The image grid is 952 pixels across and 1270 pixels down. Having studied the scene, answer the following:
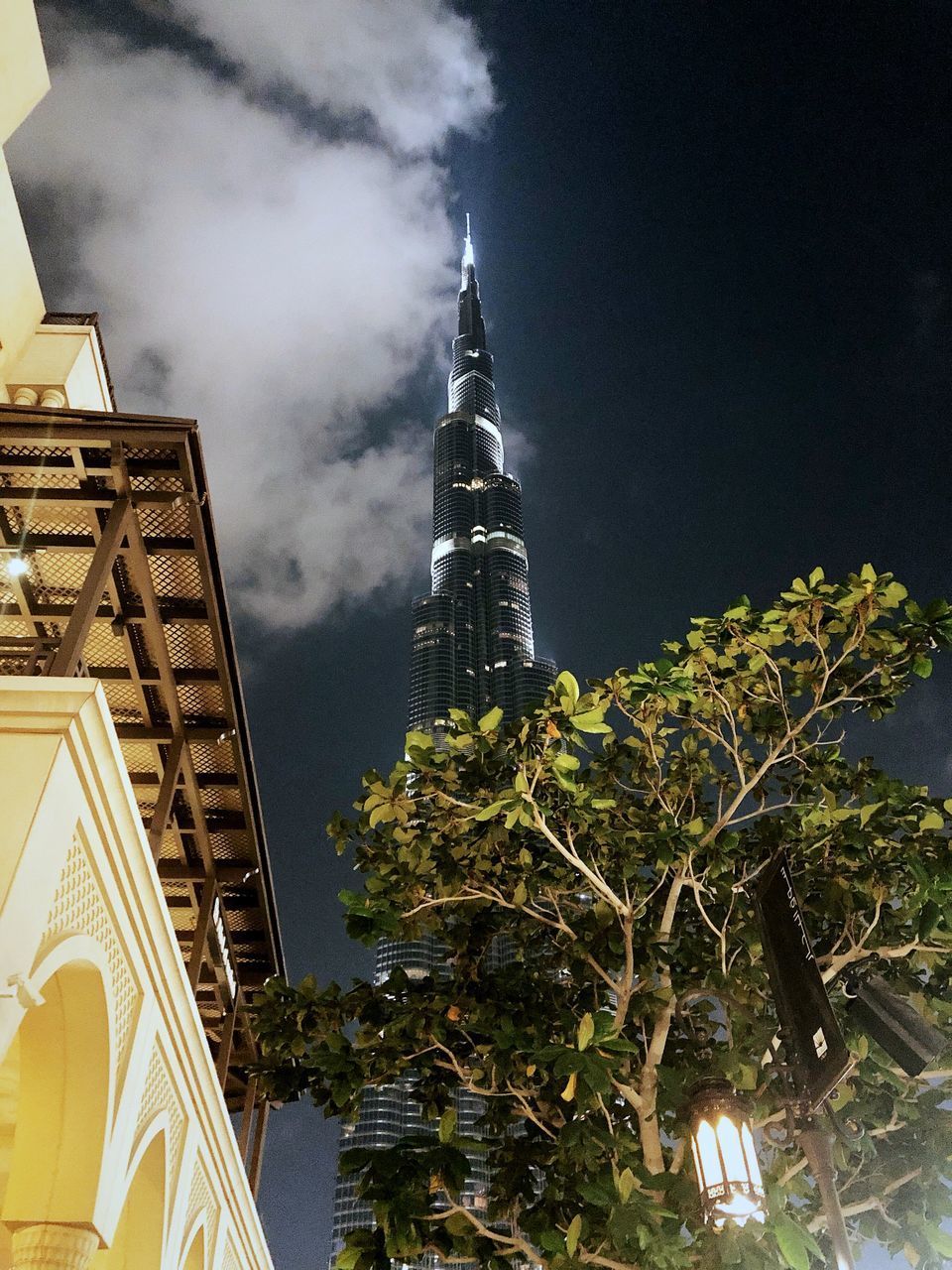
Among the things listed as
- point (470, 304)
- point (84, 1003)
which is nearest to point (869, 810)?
point (84, 1003)

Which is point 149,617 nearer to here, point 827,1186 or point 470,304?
point 827,1186

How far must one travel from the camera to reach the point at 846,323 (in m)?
36.6

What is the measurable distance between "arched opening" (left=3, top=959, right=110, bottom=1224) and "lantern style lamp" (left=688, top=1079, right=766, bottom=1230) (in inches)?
117

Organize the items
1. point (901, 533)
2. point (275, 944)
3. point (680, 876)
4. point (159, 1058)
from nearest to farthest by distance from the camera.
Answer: point (680, 876), point (159, 1058), point (275, 944), point (901, 533)

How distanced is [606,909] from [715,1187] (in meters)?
2.08

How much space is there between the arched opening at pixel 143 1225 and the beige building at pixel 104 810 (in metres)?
0.01

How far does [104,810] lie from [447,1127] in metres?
2.10

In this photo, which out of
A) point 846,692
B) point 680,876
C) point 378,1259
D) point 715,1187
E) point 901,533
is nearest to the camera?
point 715,1187

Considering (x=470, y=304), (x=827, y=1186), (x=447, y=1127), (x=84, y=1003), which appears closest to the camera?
(x=827, y=1186)

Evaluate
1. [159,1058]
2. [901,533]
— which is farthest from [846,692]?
[901,533]

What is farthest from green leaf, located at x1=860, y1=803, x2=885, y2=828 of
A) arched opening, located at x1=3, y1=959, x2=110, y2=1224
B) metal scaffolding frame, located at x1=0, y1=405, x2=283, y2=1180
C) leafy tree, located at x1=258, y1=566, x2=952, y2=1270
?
arched opening, located at x1=3, y1=959, x2=110, y2=1224

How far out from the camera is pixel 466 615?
232 ft

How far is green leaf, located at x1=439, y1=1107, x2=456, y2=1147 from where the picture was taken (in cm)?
401

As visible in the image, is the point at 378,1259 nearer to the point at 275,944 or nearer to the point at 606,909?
the point at 606,909
